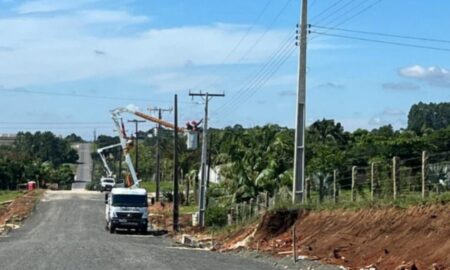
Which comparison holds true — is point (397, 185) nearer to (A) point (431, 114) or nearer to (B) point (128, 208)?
(B) point (128, 208)

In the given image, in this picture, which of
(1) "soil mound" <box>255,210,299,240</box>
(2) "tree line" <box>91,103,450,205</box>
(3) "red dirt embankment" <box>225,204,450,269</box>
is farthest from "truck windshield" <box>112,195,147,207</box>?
(3) "red dirt embankment" <box>225,204,450,269</box>

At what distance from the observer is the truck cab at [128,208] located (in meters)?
58.1

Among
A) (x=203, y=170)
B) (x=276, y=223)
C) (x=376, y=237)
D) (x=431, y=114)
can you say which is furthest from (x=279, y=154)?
(x=431, y=114)

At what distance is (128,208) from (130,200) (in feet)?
1.82

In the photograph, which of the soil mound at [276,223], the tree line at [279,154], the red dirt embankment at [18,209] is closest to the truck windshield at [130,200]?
the tree line at [279,154]

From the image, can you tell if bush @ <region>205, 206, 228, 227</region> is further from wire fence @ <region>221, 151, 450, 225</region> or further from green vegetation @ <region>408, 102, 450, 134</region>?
green vegetation @ <region>408, 102, 450, 134</region>

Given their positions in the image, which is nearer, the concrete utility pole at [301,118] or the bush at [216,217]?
the concrete utility pole at [301,118]

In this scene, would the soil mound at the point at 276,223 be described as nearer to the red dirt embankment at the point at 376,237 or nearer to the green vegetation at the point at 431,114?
the red dirt embankment at the point at 376,237

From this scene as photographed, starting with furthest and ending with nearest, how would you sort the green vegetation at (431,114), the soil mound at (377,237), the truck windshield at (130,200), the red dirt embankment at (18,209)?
the green vegetation at (431,114) < the red dirt embankment at (18,209) < the truck windshield at (130,200) < the soil mound at (377,237)

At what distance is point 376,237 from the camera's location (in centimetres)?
2645

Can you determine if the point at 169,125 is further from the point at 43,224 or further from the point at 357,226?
the point at 357,226

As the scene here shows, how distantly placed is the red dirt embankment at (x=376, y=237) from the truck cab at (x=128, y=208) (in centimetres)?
2294

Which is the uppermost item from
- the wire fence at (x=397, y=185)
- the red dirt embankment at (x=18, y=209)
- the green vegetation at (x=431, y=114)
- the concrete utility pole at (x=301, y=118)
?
the green vegetation at (x=431, y=114)

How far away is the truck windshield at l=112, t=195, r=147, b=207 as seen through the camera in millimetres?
58000
